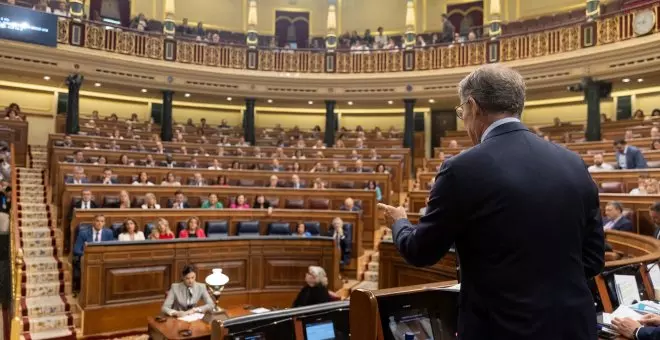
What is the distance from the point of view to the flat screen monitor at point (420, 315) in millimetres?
1505

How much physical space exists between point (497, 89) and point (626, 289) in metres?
1.66

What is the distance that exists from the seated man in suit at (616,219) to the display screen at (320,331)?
3.67 m

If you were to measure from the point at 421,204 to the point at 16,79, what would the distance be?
11524 millimetres

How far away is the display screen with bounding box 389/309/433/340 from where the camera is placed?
150 cm

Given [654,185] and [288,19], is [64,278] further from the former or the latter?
[288,19]

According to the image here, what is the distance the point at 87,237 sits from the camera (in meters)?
5.90

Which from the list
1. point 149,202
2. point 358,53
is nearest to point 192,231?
point 149,202

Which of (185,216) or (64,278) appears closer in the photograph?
(64,278)

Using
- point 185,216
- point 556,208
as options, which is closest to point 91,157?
point 185,216

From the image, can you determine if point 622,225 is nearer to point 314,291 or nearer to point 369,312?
point 314,291

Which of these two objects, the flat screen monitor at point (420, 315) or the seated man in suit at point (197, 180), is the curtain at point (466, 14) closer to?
the seated man in suit at point (197, 180)

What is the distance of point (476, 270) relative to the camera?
1.12 meters

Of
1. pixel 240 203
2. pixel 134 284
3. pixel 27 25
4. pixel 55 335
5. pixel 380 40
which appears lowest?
pixel 55 335

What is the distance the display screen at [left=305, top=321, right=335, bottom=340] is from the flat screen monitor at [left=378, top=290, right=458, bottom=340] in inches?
24.9
